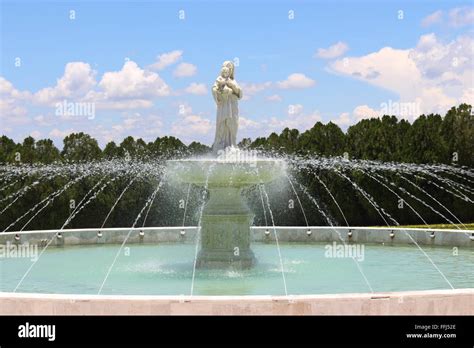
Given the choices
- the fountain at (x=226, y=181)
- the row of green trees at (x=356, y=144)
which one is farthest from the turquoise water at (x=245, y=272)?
the row of green trees at (x=356, y=144)

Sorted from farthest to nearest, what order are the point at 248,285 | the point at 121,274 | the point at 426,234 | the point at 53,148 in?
the point at 53,148 → the point at 426,234 → the point at 121,274 → the point at 248,285

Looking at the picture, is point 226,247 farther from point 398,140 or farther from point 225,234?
point 398,140

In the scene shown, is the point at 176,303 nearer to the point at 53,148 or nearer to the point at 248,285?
the point at 248,285

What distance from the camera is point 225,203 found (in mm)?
15414

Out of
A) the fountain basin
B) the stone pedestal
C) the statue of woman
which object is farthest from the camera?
the statue of woman

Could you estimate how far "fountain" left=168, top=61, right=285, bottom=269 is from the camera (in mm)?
14469

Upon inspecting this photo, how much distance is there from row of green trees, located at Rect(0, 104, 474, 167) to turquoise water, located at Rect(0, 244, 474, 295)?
11.5m

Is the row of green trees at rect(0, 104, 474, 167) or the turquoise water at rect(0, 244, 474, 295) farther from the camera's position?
the row of green trees at rect(0, 104, 474, 167)

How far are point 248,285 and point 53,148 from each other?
19.1 metres

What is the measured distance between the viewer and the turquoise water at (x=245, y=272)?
12992 millimetres

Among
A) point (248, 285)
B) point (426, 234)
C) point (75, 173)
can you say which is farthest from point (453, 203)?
point (248, 285)

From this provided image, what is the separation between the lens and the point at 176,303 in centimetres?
938

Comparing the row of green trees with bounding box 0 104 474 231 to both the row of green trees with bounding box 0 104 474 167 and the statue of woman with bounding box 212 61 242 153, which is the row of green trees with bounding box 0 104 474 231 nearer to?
the row of green trees with bounding box 0 104 474 167

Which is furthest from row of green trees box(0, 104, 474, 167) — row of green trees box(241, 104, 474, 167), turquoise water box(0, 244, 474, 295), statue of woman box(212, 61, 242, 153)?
statue of woman box(212, 61, 242, 153)
